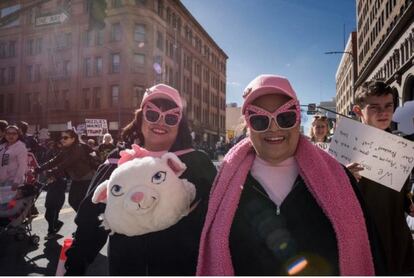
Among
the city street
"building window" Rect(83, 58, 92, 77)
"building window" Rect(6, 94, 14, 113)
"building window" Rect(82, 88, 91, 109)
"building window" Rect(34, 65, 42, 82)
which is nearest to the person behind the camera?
the city street

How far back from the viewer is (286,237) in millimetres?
1834

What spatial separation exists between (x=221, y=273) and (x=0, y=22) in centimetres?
800

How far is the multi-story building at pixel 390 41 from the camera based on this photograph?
84.0 ft

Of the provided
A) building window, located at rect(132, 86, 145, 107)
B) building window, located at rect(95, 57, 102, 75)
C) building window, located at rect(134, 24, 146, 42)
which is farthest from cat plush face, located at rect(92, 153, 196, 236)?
building window, located at rect(95, 57, 102, 75)

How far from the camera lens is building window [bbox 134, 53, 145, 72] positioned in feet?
116

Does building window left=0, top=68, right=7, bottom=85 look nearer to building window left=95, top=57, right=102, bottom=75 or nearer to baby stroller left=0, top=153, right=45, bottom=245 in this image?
building window left=95, top=57, right=102, bottom=75

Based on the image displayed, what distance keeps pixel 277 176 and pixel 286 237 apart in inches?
14.0

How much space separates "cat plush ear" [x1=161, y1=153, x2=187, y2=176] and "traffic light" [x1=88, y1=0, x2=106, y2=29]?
5.99m

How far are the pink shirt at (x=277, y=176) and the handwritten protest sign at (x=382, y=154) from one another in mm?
884

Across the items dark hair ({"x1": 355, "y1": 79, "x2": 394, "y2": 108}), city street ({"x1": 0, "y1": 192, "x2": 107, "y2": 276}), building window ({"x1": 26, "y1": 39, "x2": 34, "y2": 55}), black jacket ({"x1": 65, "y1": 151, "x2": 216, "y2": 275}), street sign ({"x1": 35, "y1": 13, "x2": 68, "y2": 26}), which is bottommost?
city street ({"x1": 0, "y1": 192, "x2": 107, "y2": 276})

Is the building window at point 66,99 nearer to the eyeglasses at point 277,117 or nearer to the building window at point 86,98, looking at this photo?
the building window at point 86,98

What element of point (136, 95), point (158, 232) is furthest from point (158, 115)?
point (136, 95)

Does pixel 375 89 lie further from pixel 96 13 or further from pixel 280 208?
pixel 96 13

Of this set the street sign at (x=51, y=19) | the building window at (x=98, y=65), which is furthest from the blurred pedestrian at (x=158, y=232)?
the building window at (x=98, y=65)
